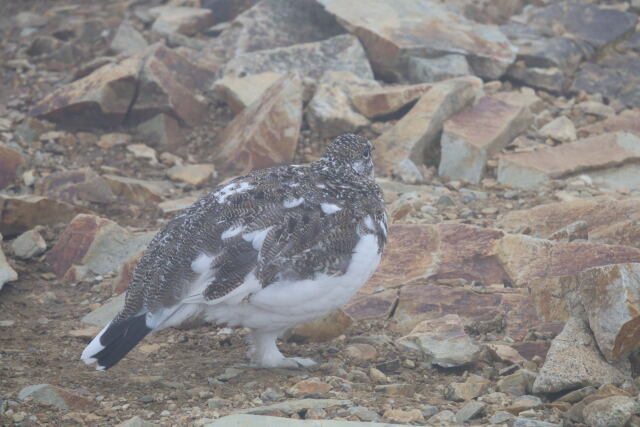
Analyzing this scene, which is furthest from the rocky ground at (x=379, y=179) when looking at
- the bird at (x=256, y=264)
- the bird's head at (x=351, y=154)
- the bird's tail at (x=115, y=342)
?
the bird's head at (x=351, y=154)

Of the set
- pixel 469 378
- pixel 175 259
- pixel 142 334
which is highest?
pixel 175 259

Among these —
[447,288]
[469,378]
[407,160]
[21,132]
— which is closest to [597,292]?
[469,378]

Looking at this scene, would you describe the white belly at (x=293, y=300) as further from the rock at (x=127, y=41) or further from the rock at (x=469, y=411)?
the rock at (x=127, y=41)

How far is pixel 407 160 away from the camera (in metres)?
7.01

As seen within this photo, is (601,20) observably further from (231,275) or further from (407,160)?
(231,275)

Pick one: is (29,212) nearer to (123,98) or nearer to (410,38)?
(123,98)

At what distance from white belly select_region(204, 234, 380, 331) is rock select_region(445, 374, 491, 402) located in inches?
25.5

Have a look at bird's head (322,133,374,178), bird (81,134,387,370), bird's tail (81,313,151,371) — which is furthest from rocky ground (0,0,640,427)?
bird's head (322,133,374,178)

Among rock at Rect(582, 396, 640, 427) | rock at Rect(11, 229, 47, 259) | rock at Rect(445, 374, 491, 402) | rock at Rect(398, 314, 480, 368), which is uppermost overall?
rock at Rect(582, 396, 640, 427)

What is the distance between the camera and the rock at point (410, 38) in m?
8.32

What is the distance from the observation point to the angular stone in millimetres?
8781

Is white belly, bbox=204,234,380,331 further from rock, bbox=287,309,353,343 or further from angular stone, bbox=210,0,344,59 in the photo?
angular stone, bbox=210,0,344,59

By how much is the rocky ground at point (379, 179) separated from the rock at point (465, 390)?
1cm

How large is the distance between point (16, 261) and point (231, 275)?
2542mm
